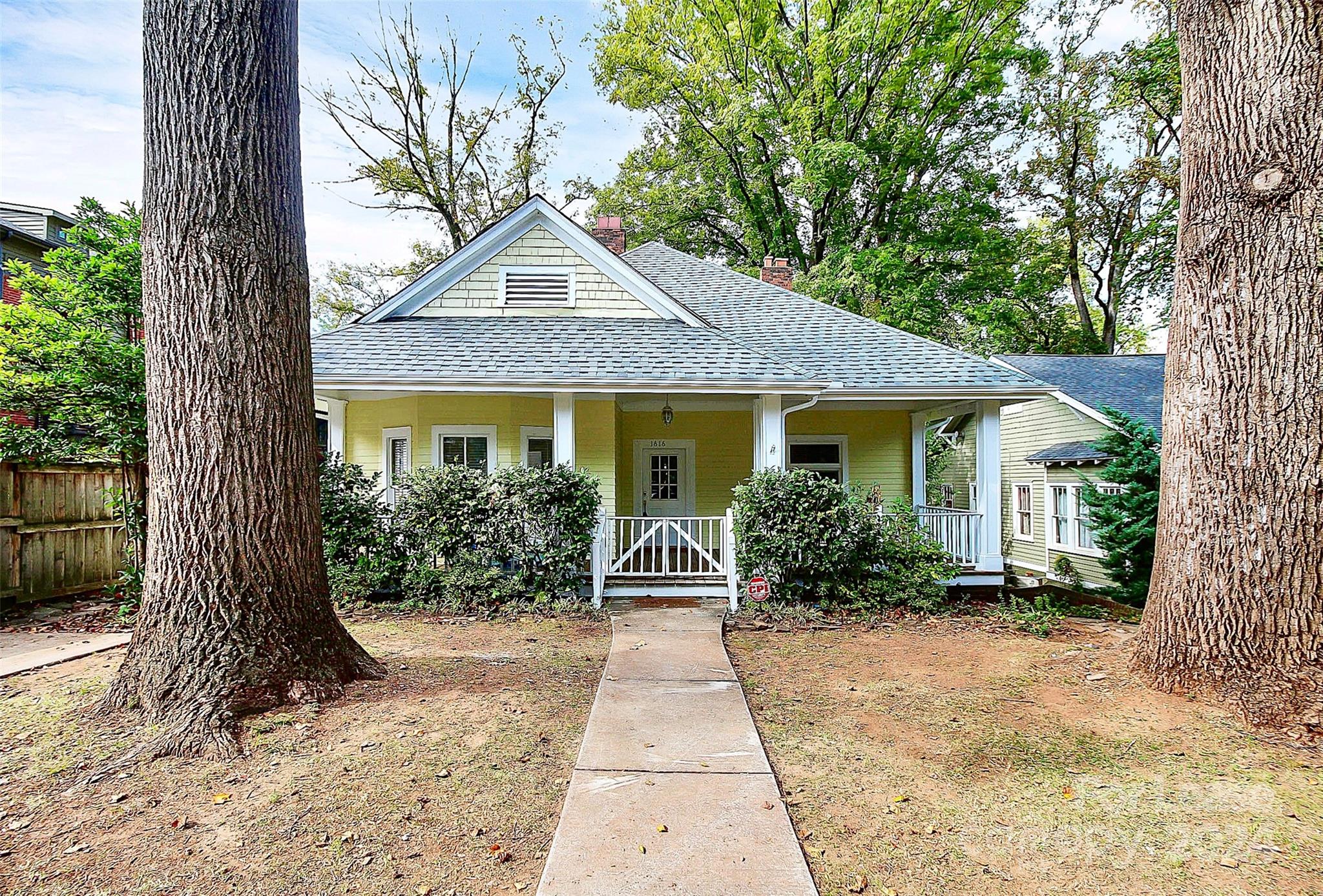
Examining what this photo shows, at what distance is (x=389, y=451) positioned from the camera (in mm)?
10727

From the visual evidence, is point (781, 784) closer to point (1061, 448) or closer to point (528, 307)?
point (528, 307)

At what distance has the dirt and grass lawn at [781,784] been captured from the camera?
280cm

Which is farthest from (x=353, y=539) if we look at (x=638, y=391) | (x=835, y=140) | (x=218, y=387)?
(x=835, y=140)

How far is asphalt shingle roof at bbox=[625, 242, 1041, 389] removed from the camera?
10062 mm

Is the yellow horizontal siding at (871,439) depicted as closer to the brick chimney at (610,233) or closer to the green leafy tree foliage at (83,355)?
the brick chimney at (610,233)

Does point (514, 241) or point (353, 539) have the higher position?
point (514, 241)

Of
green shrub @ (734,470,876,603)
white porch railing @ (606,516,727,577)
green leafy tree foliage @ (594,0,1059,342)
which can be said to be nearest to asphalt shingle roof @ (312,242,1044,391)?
green shrub @ (734,470,876,603)

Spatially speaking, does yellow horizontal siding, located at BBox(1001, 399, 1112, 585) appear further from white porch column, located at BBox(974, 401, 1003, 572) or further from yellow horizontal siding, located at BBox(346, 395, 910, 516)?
white porch column, located at BBox(974, 401, 1003, 572)

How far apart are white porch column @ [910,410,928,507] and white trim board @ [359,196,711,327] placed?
418 cm

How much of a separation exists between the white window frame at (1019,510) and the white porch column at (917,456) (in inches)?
259

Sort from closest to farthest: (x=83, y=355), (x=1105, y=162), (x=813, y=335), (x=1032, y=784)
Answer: (x=1032, y=784) → (x=83, y=355) → (x=813, y=335) → (x=1105, y=162)

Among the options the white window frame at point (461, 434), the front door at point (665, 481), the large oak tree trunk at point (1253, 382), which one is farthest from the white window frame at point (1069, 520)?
the white window frame at point (461, 434)

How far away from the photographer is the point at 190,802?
11.0ft

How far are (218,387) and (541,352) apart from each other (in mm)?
5419
